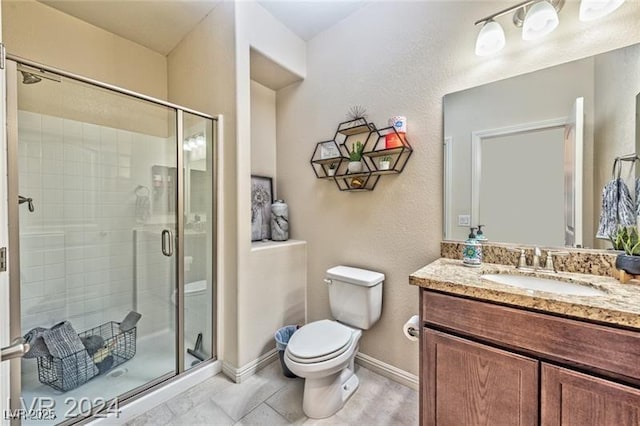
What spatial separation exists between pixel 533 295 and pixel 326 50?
2110 mm

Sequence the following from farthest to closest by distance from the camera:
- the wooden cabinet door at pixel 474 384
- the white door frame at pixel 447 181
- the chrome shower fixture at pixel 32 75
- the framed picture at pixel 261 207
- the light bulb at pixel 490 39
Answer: the framed picture at pixel 261 207 < the white door frame at pixel 447 181 < the light bulb at pixel 490 39 < the chrome shower fixture at pixel 32 75 < the wooden cabinet door at pixel 474 384

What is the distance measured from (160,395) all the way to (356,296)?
1.32 meters

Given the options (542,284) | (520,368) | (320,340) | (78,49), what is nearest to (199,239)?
(320,340)

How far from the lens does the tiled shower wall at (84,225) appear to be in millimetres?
1856

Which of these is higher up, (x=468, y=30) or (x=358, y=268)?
(x=468, y=30)

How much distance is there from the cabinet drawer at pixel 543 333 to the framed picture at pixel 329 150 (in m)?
1.25

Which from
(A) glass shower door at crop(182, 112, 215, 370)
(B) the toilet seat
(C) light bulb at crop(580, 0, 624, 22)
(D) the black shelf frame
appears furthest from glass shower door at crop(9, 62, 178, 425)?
(C) light bulb at crop(580, 0, 624, 22)

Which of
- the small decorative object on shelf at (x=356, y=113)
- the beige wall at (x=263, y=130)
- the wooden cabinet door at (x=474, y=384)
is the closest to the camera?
the wooden cabinet door at (x=474, y=384)

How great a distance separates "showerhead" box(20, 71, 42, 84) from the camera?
52.1 inches

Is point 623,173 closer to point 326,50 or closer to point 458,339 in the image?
point 458,339

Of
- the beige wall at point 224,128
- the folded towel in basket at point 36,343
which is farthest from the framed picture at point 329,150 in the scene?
the folded towel in basket at point 36,343

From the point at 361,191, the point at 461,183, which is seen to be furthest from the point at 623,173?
the point at 361,191

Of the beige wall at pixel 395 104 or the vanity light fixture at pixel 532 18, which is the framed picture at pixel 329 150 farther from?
the vanity light fixture at pixel 532 18

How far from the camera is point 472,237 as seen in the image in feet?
4.87
